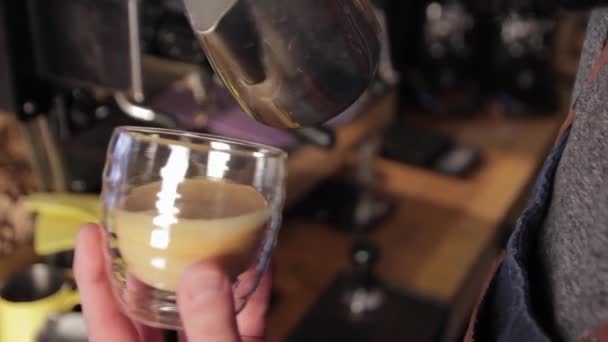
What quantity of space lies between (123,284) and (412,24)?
521 mm

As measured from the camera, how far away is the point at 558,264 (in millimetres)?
317

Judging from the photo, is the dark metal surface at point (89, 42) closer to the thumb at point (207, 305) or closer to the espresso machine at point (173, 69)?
the espresso machine at point (173, 69)

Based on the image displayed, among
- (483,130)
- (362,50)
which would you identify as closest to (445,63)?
(483,130)

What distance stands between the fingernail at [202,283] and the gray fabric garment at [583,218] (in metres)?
0.16

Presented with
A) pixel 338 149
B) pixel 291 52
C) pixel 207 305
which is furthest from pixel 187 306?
pixel 338 149

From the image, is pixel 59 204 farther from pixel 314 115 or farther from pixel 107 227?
pixel 314 115

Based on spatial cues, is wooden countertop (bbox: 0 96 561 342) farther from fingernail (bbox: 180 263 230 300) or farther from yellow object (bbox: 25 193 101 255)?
fingernail (bbox: 180 263 230 300)

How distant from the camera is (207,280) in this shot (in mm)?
301

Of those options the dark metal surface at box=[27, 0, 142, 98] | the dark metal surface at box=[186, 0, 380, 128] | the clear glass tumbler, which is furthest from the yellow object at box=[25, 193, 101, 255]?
the dark metal surface at box=[186, 0, 380, 128]

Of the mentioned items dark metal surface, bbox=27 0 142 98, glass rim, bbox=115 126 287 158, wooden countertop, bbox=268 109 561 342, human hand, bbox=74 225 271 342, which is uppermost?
dark metal surface, bbox=27 0 142 98

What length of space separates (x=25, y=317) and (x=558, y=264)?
43cm

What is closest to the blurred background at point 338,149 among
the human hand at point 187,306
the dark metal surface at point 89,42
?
the dark metal surface at point 89,42

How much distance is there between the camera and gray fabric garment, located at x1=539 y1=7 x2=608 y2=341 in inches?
10.9

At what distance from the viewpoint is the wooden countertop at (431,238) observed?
0.87m
